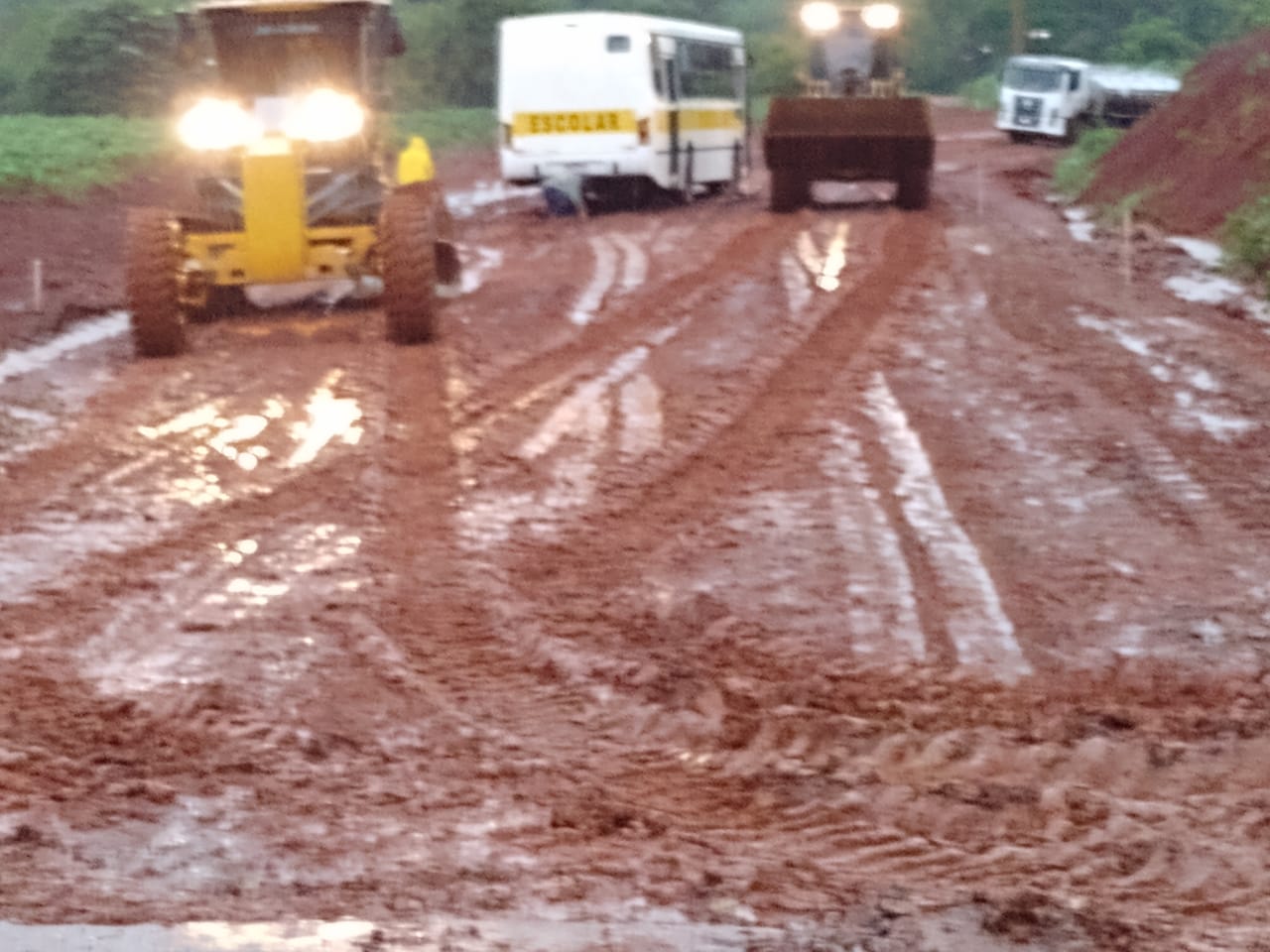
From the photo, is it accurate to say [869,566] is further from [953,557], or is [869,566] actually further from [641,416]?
[641,416]

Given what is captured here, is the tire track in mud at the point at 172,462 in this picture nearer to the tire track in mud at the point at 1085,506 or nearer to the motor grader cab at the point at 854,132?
the tire track in mud at the point at 1085,506

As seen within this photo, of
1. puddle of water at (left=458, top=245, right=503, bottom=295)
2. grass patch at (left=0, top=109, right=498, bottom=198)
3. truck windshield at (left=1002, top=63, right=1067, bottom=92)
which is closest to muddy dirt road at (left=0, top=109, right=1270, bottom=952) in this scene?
puddle of water at (left=458, top=245, right=503, bottom=295)

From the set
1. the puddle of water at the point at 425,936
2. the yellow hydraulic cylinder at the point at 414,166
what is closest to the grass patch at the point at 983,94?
the yellow hydraulic cylinder at the point at 414,166

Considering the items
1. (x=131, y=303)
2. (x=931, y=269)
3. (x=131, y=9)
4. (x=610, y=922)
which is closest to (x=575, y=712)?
(x=610, y=922)

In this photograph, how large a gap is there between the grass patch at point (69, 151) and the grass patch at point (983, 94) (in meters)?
32.1

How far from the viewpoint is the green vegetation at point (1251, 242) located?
16000 millimetres

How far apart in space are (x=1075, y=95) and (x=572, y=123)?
19693 mm

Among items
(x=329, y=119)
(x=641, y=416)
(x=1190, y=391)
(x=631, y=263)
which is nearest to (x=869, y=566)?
(x=641, y=416)

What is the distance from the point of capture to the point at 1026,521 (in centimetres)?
805

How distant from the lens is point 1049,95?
137 ft

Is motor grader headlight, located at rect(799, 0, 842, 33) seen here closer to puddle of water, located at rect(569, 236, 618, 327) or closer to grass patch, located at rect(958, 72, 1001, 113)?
puddle of water, located at rect(569, 236, 618, 327)

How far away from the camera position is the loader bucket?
23156 millimetres

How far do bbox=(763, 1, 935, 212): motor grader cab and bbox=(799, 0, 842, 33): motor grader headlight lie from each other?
1 cm

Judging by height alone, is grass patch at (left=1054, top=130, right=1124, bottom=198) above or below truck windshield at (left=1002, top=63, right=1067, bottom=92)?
below
